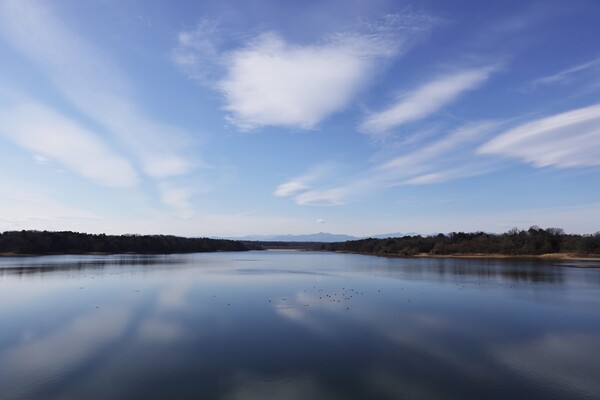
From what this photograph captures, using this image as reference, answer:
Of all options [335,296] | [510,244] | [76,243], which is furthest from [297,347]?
[76,243]

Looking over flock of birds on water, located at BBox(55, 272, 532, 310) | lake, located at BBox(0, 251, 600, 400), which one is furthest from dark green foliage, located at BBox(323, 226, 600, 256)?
lake, located at BBox(0, 251, 600, 400)

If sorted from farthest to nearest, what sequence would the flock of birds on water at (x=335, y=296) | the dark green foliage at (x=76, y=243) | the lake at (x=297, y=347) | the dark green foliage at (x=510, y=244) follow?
1. the dark green foliage at (x=76, y=243)
2. the dark green foliage at (x=510, y=244)
3. the flock of birds on water at (x=335, y=296)
4. the lake at (x=297, y=347)

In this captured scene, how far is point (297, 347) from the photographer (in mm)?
17891

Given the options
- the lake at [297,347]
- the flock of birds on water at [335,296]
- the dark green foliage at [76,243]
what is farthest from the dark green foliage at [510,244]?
the dark green foliage at [76,243]

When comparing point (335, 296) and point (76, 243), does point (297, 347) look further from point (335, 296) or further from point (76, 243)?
point (76, 243)

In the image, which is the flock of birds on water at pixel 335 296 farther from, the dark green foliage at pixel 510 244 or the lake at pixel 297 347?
the dark green foliage at pixel 510 244

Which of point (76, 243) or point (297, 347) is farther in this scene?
point (76, 243)

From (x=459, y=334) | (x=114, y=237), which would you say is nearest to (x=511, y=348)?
(x=459, y=334)

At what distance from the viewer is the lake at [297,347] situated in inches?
504

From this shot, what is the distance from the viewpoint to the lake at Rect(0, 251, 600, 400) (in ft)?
42.0

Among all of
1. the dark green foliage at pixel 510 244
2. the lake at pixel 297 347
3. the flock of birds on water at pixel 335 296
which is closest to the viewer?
the lake at pixel 297 347

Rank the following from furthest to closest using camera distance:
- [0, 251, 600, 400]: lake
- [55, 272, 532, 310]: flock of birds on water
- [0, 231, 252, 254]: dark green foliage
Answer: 1. [0, 231, 252, 254]: dark green foliage
2. [55, 272, 532, 310]: flock of birds on water
3. [0, 251, 600, 400]: lake

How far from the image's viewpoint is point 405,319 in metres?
24.8

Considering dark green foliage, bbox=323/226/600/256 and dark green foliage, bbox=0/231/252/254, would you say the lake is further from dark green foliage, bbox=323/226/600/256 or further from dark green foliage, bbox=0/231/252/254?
dark green foliage, bbox=0/231/252/254
